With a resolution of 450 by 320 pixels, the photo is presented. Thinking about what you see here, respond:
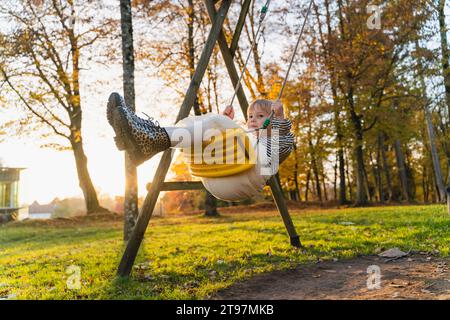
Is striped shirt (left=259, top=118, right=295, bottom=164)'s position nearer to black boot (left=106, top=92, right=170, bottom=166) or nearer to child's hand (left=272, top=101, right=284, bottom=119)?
child's hand (left=272, top=101, right=284, bottom=119)

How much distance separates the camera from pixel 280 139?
3.56m

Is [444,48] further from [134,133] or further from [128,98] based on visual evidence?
[134,133]

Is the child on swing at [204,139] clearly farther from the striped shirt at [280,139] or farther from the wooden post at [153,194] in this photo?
the wooden post at [153,194]

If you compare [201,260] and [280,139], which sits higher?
[280,139]

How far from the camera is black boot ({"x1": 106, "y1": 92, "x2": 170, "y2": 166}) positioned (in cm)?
274

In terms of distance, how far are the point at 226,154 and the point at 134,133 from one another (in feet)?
2.38

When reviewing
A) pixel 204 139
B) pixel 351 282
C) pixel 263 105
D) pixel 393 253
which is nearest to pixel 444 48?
pixel 393 253

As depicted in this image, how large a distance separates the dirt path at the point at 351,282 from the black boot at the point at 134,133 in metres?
1.33

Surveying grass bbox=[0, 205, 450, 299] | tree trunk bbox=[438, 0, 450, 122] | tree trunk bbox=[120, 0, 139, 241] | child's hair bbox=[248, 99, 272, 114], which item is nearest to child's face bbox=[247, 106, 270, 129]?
child's hair bbox=[248, 99, 272, 114]

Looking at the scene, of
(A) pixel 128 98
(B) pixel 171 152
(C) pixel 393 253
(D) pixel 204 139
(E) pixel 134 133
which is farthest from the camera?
(A) pixel 128 98

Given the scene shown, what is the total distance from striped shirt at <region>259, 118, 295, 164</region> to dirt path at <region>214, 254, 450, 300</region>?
3.77ft

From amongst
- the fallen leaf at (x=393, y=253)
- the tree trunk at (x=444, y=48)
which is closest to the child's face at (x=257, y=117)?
the fallen leaf at (x=393, y=253)

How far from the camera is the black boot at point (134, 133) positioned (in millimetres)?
2742
